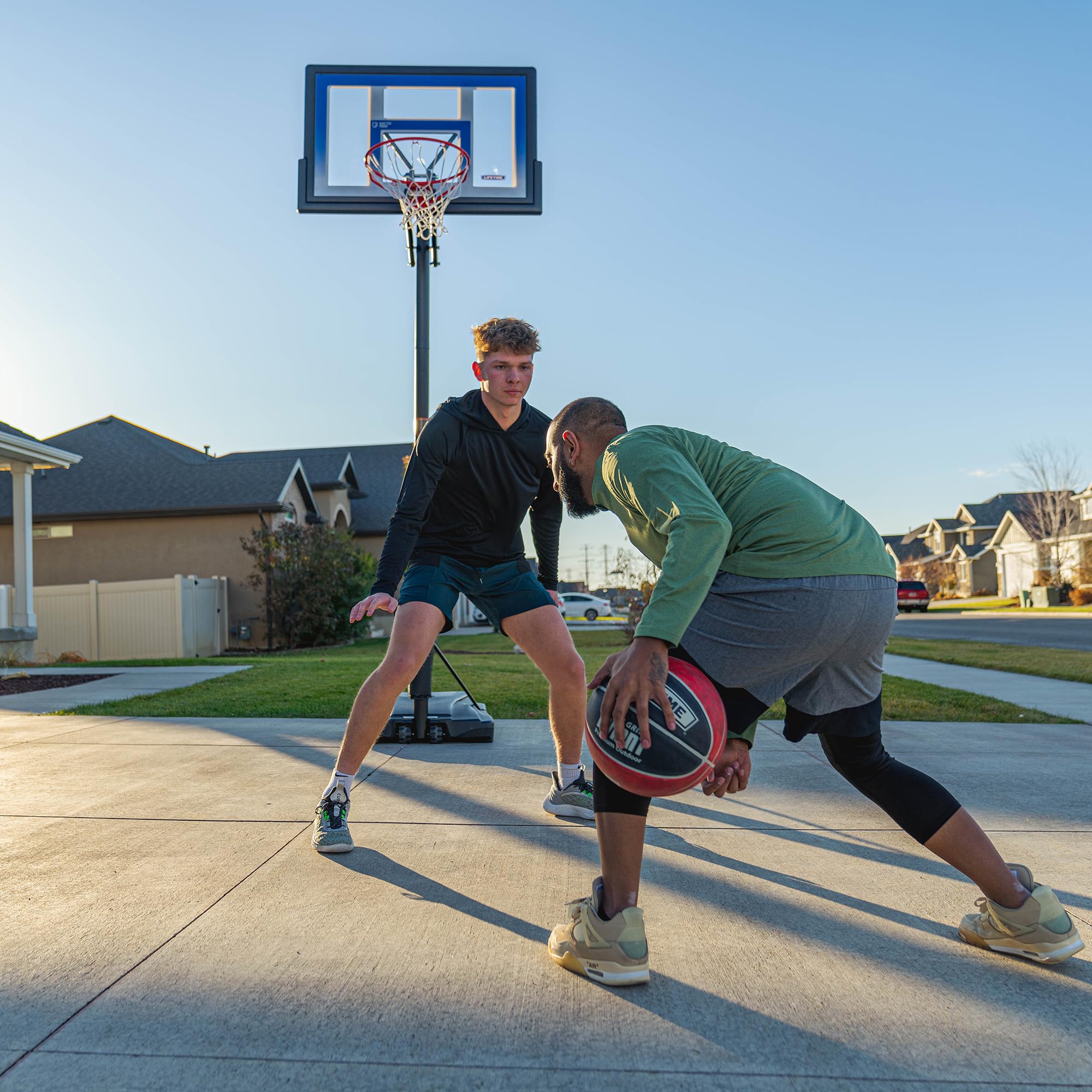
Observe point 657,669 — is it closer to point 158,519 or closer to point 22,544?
point 22,544

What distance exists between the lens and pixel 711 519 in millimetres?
1942

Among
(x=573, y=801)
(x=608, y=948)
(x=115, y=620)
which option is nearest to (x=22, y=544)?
(x=115, y=620)

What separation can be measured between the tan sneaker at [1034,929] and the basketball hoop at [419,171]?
656cm

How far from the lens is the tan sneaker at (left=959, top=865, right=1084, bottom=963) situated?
2.18 metres

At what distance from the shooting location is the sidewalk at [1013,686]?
7250 mm

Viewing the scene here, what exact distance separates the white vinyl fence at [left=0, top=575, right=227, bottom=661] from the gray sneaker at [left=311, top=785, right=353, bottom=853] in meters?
17.0

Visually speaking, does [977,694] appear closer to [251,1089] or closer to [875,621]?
[875,621]

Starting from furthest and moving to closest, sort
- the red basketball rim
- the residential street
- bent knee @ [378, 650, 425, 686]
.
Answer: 1. the residential street
2. the red basketball rim
3. bent knee @ [378, 650, 425, 686]

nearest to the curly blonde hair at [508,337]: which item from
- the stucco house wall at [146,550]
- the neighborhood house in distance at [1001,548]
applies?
the stucco house wall at [146,550]

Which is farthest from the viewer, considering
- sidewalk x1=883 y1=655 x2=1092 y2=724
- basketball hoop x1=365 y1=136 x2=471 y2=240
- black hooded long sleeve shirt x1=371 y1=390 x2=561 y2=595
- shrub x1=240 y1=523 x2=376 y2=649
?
shrub x1=240 y1=523 x2=376 y2=649

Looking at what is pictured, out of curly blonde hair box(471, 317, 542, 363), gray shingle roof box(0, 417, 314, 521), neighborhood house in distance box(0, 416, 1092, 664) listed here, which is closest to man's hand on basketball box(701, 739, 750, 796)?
curly blonde hair box(471, 317, 542, 363)

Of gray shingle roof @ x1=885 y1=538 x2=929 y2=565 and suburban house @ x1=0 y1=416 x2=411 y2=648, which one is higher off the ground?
suburban house @ x1=0 y1=416 x2=411 y2=648

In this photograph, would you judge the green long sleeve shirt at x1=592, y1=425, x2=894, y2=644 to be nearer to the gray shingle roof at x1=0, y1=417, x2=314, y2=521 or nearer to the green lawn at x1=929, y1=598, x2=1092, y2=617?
the gray shingle roof at x1=0, y1=417, x2=314, y2=521

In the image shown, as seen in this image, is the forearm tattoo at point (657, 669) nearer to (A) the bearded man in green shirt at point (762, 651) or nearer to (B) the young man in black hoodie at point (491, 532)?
(A) the bearded man in green shirt at point (762, 651)
